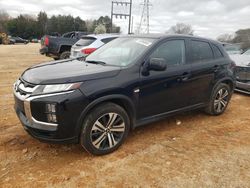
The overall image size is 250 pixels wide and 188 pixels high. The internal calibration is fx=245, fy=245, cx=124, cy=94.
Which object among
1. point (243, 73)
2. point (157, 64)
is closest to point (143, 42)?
point (157, 64)

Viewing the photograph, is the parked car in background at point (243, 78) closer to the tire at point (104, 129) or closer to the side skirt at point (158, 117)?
the side skirt at point (158, 117)

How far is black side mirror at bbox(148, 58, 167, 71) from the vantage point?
362cm

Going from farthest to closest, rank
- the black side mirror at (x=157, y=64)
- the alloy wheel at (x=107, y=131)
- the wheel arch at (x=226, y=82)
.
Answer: the wheel arch at (x=226, y=82), the black side mirror at (x=157, y=64), the alloy wheel at (x=107, y=131)

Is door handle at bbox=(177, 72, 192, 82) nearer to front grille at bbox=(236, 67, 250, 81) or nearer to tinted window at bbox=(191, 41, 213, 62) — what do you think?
tinted window at bbox=(191, 41, 213, 62)

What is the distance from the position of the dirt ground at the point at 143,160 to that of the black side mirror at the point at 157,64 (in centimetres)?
120

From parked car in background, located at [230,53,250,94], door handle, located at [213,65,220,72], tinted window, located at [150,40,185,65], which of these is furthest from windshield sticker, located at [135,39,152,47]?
parked car in background, located at [230,53,250,94]

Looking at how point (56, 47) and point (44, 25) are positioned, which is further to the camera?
point (44, 25)

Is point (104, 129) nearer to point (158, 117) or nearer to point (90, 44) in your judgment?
point (158, 117)

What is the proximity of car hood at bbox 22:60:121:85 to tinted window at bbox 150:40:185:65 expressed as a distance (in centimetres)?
86

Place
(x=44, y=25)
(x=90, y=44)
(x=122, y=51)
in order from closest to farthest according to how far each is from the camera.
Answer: (x=122, y=51), (x=90, y=44), (x=44, y=25)

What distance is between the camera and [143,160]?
3.40 metres

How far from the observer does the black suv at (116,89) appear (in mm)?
3051

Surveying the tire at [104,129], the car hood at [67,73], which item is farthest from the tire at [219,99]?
the car hood at [67,73]

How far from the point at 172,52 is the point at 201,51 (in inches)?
33.6
